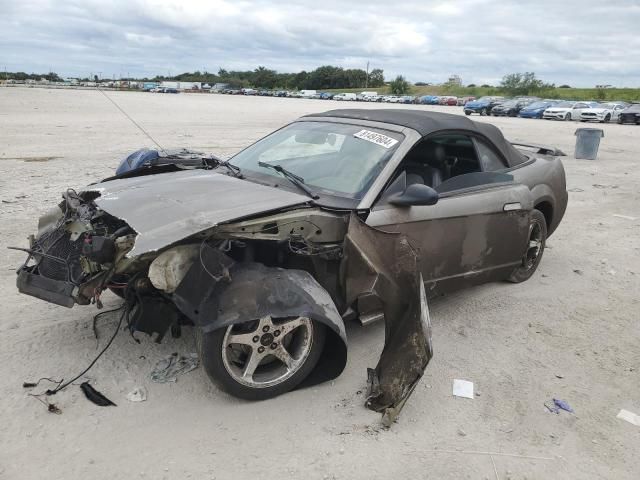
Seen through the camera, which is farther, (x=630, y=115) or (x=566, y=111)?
(x=566, y=111)

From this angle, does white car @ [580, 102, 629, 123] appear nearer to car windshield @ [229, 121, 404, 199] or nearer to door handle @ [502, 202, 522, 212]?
door handle @ [502, 202, 522, 212]

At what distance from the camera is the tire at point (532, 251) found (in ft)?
16.6

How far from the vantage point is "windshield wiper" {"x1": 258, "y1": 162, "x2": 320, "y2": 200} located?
11.8ft

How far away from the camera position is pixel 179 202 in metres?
3.24

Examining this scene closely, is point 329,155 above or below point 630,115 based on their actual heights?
above

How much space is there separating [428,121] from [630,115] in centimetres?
3361

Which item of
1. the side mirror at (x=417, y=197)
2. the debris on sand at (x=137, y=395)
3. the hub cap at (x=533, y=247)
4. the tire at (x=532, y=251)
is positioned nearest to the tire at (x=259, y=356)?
the debris on sand at (x=137, y=395)

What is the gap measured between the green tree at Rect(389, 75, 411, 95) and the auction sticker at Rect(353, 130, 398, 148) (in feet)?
300

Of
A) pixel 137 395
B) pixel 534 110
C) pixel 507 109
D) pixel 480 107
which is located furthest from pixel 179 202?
pixel 480 107

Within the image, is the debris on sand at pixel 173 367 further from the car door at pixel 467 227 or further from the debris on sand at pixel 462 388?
the debris on sand at pixel 462 388

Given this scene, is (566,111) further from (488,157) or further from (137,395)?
(137,395)

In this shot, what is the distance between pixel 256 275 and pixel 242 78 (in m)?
141

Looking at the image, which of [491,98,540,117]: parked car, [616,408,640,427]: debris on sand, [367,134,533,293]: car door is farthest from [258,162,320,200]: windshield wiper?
[491,98,540,117]: parked car

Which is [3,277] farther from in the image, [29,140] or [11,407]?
[29,140]
